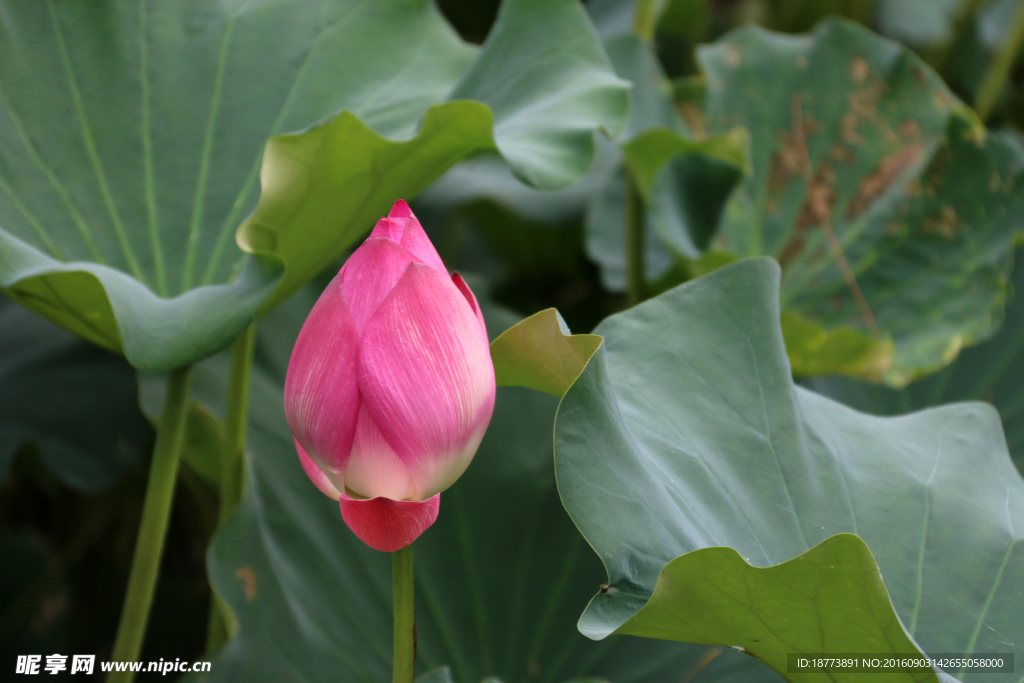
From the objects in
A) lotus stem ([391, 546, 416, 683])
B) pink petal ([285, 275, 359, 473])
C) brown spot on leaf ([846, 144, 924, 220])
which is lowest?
brown spot on leaf ([846, 144, 924, 220])

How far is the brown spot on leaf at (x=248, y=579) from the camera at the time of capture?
27.3 inches

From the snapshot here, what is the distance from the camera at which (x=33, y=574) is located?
120 centimetres

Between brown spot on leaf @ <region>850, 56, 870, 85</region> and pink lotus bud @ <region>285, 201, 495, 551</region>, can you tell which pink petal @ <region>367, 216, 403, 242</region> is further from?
brown spot on leaf @ <region>850, 56, 870, 85</region>

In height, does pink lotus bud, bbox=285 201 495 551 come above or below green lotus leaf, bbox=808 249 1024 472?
above

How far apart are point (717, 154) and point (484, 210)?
1.76 feet

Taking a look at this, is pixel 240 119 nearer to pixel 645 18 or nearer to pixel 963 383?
pixel 645 18

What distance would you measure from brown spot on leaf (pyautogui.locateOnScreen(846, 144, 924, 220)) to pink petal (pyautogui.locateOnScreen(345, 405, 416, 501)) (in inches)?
41.5

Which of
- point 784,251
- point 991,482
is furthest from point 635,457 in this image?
point 784,251

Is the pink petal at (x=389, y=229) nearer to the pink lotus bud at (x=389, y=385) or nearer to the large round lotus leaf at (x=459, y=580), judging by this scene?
the pink lotus bud at (x=389, y=385)

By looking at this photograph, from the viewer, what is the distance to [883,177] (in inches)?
49.4

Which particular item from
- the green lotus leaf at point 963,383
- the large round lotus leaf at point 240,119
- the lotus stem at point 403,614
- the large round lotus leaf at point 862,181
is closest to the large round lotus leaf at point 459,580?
the large round lotus leaf at point 240,119

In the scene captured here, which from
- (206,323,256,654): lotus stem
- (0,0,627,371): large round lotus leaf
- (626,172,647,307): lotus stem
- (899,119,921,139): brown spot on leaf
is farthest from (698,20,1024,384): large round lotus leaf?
(206,323,256,654): lotus stem

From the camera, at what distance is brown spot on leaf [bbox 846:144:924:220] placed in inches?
49.1

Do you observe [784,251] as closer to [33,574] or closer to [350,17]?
[350,17]
